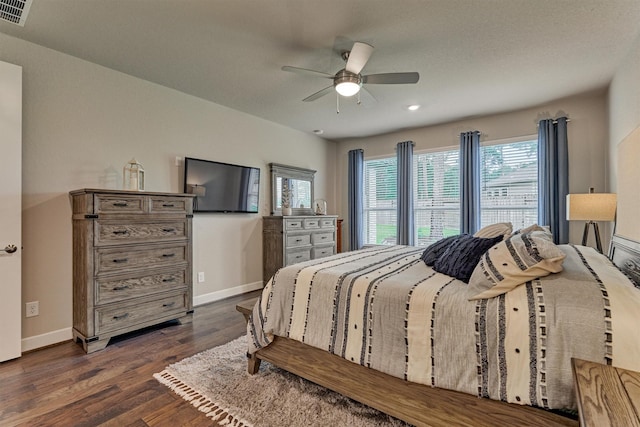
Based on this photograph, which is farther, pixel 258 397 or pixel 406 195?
pixel 406 195

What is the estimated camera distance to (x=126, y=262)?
8.94 ft

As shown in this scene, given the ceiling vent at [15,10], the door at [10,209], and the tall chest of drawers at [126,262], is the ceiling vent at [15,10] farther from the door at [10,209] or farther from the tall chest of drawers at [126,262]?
the tall chest of drawers at [126,262]

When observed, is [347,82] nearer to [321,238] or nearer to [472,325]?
[472,325]

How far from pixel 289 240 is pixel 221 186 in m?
1.24

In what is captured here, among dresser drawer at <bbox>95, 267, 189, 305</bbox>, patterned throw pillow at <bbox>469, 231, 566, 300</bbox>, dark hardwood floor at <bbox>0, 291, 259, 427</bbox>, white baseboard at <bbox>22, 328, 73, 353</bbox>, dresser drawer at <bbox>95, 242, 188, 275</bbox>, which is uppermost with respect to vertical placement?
patterned throw pillow at <bbox>469, 231, 566, 300</bbox>

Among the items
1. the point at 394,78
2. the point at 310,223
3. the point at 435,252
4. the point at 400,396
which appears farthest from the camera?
the point at 310,223

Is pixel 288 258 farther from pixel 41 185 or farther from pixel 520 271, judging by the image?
pixel 520 271

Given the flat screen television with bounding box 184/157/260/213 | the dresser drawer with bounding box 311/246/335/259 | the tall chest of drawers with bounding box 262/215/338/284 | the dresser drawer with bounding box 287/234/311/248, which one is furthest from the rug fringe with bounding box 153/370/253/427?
the dresser drawer with bounding box 311/246/335/259

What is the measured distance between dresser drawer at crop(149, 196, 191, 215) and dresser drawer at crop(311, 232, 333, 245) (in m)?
2.15

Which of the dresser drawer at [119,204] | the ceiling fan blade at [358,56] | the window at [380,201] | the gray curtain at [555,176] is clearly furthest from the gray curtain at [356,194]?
the dresser drawer at [119,204]

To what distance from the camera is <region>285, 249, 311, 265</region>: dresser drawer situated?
4426mm

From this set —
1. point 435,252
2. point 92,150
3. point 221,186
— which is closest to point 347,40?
point 435,252

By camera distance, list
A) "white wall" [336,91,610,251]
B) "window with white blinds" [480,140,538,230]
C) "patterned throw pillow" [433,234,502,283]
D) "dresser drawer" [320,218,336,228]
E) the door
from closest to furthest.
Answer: "patterned throw pillow" [433,234,502,283] < the door < "white wall" [336,91,610,251] < "window with white blinds" [480,140,538,230] < "dresser drawer" [320,218,336,228]

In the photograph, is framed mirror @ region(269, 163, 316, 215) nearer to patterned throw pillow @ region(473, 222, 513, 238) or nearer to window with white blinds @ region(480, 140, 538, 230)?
window with white blinds @ region(480, 140, 538, 230)
